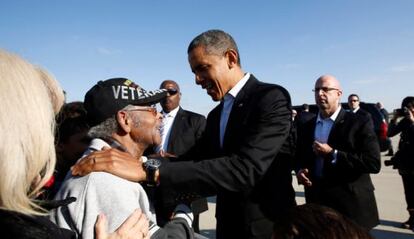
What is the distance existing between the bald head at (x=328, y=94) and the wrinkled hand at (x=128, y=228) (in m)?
3.16

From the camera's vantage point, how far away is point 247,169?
2.10m

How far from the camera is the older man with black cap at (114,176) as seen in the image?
1487 mm

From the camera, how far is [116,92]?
2008 mm

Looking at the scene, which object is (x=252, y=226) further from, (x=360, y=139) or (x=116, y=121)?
(x=360, y=139)

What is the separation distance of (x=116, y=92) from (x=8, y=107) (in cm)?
93

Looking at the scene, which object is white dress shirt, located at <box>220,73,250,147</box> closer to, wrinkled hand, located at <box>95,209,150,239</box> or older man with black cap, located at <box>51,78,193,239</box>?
older man with black cap, located at <box>51,78,193,239</box>

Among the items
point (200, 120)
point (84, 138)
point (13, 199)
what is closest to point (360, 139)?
point (200, 120)

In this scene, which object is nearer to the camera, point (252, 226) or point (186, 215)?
point (186, 215)

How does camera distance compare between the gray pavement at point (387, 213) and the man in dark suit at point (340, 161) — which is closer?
the man in dark suit at point (340, 161)

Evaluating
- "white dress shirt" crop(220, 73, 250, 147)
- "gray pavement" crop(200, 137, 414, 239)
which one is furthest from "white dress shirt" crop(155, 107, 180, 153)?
"white dress shirt" crop(220, 73, 250, 147)

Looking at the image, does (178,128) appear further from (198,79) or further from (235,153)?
(235,153)

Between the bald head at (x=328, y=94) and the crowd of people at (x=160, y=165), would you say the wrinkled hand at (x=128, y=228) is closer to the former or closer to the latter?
the crowd of people at (x=160, y=165)

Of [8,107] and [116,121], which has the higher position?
[8,107]

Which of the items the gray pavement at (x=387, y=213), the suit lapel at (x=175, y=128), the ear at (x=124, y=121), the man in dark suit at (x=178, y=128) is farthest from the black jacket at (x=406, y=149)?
the ear at (x=124, y=121)
